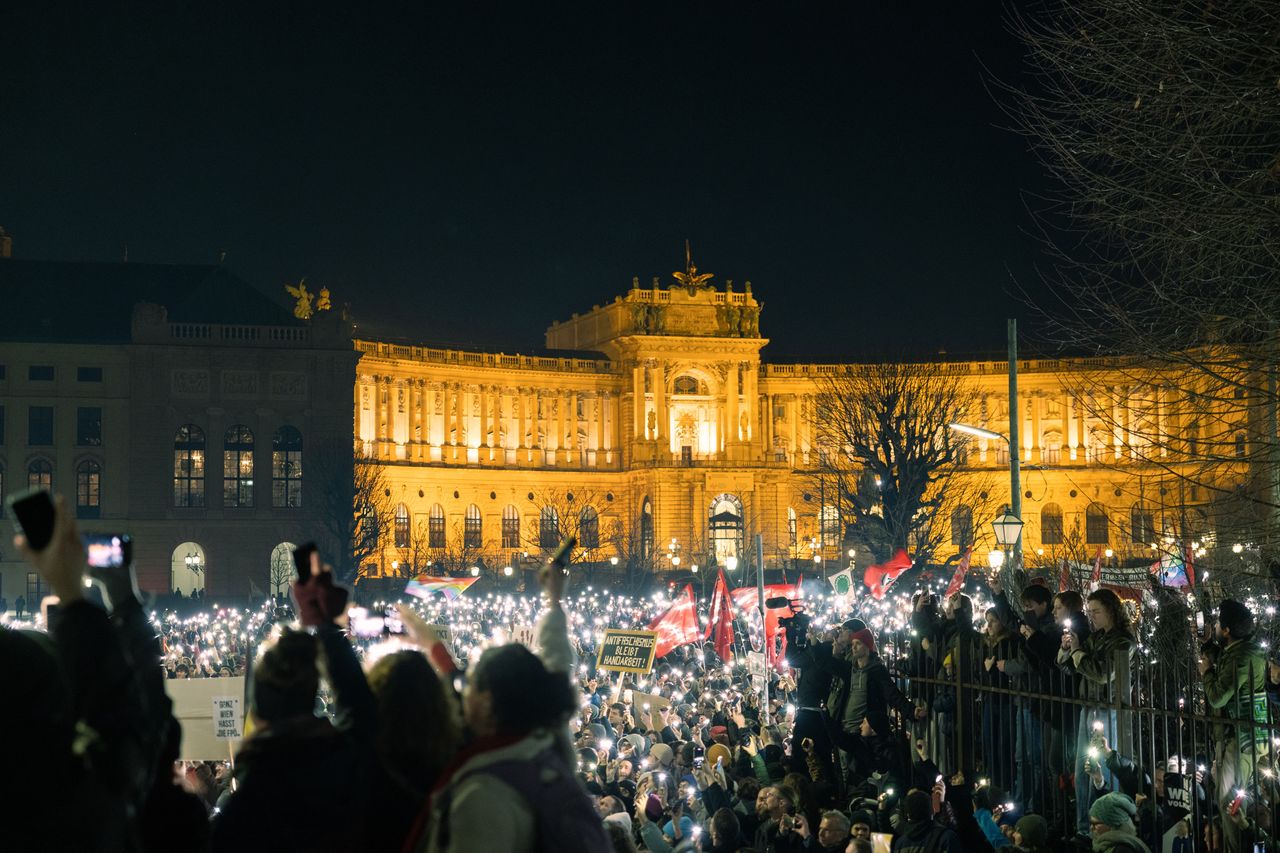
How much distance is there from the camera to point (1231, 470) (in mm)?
13156

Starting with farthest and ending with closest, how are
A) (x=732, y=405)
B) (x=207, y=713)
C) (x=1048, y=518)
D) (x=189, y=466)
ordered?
(x=732, y=405) < (x=1048, y=518) < (x=189, y=466) < (x=207, y=713)

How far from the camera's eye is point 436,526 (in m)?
103

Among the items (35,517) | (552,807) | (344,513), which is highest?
(35,517)

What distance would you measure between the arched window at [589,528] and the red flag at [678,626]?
74051 millimetres

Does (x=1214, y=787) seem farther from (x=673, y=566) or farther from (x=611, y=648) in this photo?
(x=673, y=566)

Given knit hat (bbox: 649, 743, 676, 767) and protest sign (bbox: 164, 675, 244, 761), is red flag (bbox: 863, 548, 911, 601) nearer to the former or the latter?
knit hat (bbox: 649, 743, 676, 767)

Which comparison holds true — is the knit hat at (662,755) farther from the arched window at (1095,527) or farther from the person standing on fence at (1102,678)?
the arched window at (1095,527)

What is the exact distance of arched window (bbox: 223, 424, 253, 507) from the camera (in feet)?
261

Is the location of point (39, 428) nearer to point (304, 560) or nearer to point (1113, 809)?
point (1113, 809)

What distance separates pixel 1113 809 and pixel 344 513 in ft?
224

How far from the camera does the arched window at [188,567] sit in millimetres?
77625

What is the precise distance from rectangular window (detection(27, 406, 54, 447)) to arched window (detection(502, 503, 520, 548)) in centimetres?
3377

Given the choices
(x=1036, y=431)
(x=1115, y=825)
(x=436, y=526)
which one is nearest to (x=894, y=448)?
(x=436, y=526)

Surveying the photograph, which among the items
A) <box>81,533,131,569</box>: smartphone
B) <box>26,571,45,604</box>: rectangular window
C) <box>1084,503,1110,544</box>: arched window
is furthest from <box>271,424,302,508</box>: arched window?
<box>81,533,131,569</box>: smartphone
